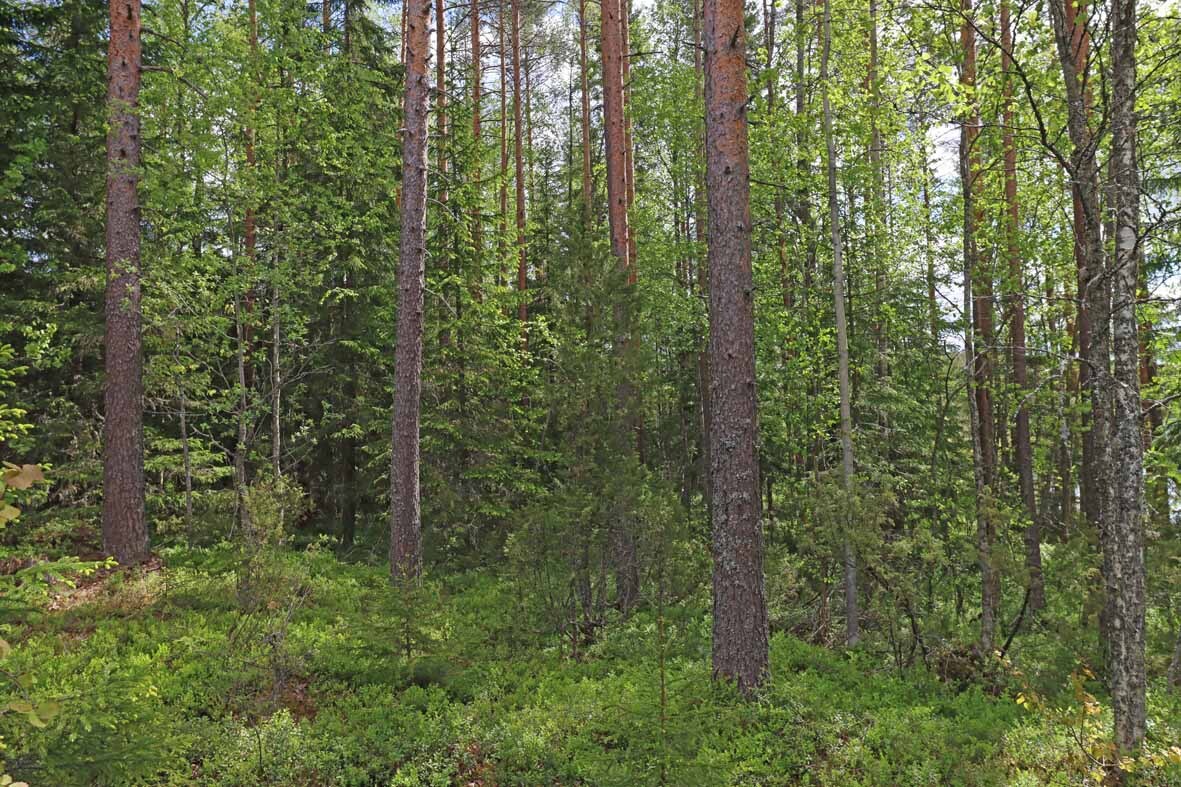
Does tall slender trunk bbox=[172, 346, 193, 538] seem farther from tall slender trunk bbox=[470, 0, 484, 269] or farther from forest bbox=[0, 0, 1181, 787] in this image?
tall slender trunk bbox=[470, 0, 484, 269]

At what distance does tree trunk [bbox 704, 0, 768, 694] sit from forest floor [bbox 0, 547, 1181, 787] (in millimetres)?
540

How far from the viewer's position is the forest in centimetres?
490

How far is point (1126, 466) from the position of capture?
14.1ft

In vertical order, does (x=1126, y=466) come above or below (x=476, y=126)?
below

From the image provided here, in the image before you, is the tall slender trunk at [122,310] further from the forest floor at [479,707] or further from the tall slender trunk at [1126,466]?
the tall slender trunk at [1126,466]

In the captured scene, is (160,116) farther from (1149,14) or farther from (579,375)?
(1149,14)

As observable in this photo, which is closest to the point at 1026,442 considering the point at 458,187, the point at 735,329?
the point at 735,329

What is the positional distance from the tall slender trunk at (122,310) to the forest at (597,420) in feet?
0.19

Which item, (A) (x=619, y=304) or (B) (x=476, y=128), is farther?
(B) (x=476, y=128)

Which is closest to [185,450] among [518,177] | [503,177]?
[503,177]

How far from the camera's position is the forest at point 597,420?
16.1 ft

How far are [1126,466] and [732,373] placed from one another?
296cm

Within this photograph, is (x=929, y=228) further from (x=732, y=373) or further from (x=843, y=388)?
(x=732, y=373)

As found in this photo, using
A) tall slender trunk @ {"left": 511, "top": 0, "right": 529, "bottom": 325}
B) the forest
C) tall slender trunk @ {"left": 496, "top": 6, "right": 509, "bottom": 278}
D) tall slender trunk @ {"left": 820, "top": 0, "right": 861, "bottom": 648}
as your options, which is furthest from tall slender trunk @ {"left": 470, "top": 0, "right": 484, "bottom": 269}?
tall slender trunk @ {"left": 820, "top": 0, "right": 861, "bottom": 648}
